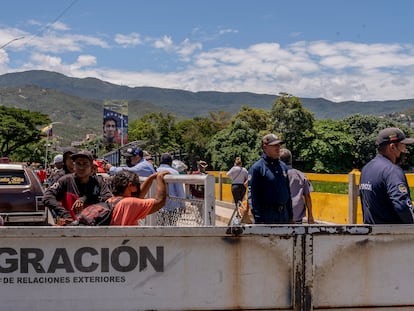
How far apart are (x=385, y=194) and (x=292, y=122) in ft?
240

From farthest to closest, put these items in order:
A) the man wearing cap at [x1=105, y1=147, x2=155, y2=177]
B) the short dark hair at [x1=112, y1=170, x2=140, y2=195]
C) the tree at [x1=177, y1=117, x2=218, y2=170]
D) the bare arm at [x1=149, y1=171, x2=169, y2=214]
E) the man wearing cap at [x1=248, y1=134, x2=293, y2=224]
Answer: the tree at [x1=177, y1=117, x2=218, y2=170] → the man wearing cap at [x1=105, y1=147, x2=155, y2=177] → the man wearing cap at [x1=248, y1=134, x2=293, y2=224] → the short dark hair at [x1=112, y1=170, x2=140, y2=195] → the bare arm at [x1=149, y1=171, x2=169, y2=214]

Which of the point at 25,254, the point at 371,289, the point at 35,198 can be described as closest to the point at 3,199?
the point at 35,198

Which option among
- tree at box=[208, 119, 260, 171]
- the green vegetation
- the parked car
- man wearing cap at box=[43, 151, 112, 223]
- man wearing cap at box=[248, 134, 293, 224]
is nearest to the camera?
man wearing cap at box=[43, 151, 112, 223]

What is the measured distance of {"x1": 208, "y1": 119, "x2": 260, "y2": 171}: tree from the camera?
7029 centimetres

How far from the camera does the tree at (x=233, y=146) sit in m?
70.3

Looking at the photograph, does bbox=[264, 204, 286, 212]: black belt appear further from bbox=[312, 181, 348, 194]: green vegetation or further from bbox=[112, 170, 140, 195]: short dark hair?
bbox=[312, 181, 348, 194]: green vegetation

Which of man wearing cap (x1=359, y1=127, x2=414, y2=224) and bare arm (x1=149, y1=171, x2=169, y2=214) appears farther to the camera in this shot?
bare arm (x1=149, y1=171, x2=169, y2=214)

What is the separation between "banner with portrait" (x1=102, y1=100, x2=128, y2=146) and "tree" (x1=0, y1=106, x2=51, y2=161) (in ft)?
65.8

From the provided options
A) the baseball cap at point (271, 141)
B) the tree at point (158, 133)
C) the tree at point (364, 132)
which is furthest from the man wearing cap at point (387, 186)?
the tree at point (158, 133)

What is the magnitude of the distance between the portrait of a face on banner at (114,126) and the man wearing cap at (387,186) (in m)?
67.9

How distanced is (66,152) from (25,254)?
158 inches

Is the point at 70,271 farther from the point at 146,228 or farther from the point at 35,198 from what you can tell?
the point at 35,198

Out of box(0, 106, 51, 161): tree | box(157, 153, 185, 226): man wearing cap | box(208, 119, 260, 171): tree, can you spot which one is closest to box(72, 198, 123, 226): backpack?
box(157, 153, 185, 226): man wearing cap

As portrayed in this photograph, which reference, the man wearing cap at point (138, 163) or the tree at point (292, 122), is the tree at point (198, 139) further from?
the man wearing cap at point (138, 163)
